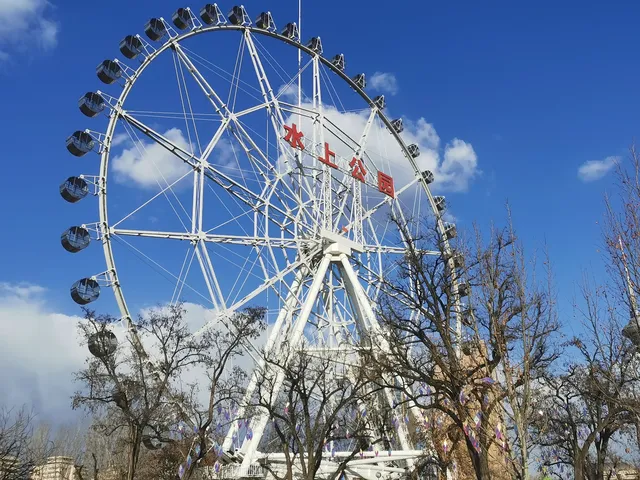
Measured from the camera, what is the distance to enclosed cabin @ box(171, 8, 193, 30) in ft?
87.4

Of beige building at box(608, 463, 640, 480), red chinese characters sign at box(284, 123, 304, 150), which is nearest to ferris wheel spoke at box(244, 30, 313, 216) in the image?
red chinese characters sign at box(284, 123, 304, 150)

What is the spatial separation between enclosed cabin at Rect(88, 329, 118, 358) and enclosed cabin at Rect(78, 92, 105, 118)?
28.1 ft

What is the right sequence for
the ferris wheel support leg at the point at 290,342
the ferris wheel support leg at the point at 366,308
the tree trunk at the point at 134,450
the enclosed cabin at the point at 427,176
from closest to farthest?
the tree trunk at the point at 134,450
the ferris wheel support leg at the point at 290,342
the ferris wheel support leg at the point at 366,308
the enclosed cabin at the point at 427,176

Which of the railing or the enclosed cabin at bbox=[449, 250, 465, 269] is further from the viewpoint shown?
the railing

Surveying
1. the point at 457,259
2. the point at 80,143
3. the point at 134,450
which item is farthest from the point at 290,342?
the point at 80,143

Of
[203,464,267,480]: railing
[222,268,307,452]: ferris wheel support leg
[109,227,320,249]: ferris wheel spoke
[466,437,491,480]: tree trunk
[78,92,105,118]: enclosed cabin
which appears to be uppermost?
[78,92,105,118]: enclosed cabin

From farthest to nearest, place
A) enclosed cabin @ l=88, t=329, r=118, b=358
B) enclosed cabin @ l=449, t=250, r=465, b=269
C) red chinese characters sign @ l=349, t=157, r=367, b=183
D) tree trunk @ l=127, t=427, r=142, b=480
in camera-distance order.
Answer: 1. red chinese characters sign @ l=349, t=157, r=367, b=183
2. enclosed cabin @ l=88, t=329, r=118, b=358
3. tree trunk @ l=127, t=427, r=142, b=480
4. enclosed cabin @ l=449, t=250, r=465, b=269

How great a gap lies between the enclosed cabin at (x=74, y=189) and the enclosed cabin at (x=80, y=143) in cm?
123

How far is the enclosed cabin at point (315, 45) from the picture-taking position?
1330 inches

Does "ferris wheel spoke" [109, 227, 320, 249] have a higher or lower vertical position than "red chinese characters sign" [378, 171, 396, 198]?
lower

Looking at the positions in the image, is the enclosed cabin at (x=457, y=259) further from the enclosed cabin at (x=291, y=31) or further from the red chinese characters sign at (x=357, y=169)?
the enclosed cabin at (x=291, y=31)

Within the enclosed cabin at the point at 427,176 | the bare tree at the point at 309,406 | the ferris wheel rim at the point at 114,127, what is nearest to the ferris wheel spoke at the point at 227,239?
the ferris wheel rim at the point at 114,127

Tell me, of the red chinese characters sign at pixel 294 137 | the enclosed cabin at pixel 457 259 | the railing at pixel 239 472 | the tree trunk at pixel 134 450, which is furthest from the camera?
the red chinese characters sign at pixel 294 137

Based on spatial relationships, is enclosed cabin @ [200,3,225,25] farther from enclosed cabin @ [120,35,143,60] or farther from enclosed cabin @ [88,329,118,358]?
enclosed cabin @ [88,329,118,358]
